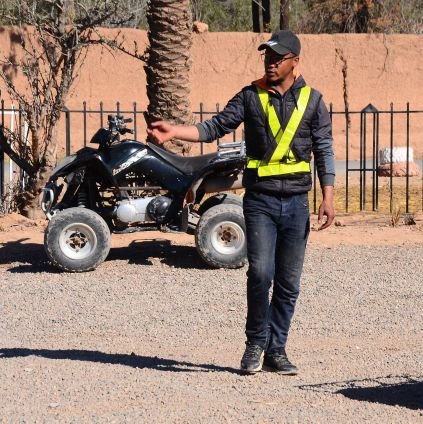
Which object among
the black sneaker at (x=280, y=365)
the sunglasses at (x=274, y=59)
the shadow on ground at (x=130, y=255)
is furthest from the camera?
the shadow on ground at (x=130, y=255)

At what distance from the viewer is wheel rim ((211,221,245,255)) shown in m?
10.8

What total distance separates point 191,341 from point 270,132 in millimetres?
1928

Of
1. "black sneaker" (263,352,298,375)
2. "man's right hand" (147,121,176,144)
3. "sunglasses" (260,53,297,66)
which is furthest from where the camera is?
"black sneaker" (263,352,298,375)

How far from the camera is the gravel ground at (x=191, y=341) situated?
630 cm

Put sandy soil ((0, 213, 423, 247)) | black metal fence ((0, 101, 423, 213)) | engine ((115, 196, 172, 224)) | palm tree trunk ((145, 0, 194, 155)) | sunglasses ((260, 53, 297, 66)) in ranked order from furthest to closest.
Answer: black metal fence ((0, 101, 423, 213)), palm tree trunk ((145, 0, 194, 155)), sandy soil ((0, 213, 423, 247)), engine ((115, 196, 172, 224)), sunglasses ((260, 53, 297, 66))

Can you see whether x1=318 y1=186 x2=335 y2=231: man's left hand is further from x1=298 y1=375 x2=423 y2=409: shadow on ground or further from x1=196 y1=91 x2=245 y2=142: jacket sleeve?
x1=298 y1=375 x2=423 y2=409: shadow on ground

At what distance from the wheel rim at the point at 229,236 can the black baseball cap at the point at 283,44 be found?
4033mm

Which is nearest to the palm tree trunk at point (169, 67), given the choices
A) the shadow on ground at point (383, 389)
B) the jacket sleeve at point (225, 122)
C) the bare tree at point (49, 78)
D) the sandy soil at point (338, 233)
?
the bare tree at point (49, 78)

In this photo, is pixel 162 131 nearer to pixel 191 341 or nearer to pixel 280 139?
pixel 280 139

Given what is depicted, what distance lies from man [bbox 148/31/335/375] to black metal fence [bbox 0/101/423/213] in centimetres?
789

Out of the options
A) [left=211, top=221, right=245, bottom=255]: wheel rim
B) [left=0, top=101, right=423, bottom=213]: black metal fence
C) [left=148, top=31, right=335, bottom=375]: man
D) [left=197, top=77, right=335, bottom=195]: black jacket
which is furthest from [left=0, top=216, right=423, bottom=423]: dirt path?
[left=0, top=101, right=423, bottom=213]: black metal fence

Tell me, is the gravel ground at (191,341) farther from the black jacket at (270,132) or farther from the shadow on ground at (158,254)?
the black jacket at (270,132)

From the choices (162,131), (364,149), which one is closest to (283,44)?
(162,131)

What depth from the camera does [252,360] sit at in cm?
698
